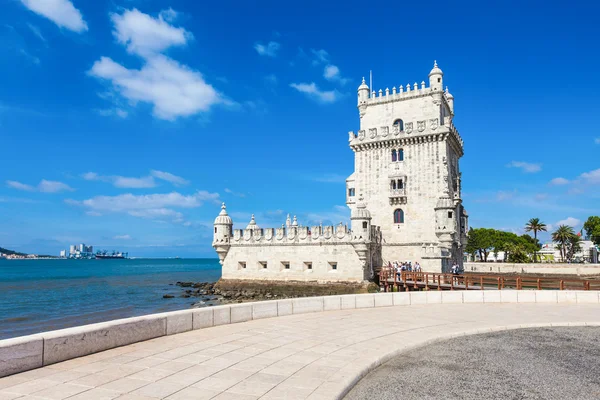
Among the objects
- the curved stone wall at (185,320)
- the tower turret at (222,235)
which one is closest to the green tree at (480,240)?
the tower turret at (222,235)

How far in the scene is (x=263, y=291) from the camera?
3816cm

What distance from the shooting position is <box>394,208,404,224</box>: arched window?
3772cm

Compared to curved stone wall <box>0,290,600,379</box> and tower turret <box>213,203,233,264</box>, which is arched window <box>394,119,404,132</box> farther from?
curved stone wall <box>0,290,600,379</box>

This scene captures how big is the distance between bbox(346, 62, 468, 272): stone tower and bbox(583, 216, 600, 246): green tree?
143ft

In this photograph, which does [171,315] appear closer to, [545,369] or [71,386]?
[71,386]

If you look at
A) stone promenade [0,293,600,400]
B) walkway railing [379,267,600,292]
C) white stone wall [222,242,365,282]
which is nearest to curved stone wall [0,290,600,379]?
stone promenade [0,293,600,400]

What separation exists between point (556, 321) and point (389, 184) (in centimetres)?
2567

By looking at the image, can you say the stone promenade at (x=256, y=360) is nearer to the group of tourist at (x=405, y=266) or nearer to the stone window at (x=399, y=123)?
the group of tourist at (x=405, y=266)

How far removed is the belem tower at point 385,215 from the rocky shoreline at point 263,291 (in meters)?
0.71

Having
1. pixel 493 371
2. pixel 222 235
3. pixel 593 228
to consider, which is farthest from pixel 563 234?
pixel 493 371

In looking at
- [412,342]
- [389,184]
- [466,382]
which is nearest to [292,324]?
[412,342]

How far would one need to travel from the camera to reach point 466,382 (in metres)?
7.45

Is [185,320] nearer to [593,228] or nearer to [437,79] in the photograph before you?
[437,79]

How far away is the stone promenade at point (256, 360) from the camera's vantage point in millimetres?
6168
